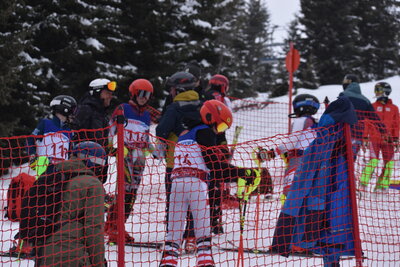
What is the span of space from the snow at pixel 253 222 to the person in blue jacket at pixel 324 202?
1.01 ft

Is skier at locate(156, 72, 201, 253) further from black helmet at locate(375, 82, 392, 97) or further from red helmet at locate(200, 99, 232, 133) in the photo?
black helmet at locate(375, 82, 392, 97)

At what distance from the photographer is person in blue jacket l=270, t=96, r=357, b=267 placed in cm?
464

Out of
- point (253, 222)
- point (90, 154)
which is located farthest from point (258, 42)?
point (90, 154)

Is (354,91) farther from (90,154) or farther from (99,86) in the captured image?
(90,154)

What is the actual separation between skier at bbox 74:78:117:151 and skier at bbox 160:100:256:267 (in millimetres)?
1424

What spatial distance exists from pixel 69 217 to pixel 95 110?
2.48 m

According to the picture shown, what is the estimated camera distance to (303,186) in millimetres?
4703

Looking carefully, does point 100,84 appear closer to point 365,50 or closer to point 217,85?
point 217,85

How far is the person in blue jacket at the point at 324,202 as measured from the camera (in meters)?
4.64

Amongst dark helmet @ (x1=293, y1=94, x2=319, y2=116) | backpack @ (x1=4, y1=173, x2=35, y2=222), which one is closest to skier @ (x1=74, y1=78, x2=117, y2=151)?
backpack @ (x1=4, y1=173, x2=35, y2=222)

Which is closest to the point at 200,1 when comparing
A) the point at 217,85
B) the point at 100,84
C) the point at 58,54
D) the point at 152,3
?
the point at 152,3

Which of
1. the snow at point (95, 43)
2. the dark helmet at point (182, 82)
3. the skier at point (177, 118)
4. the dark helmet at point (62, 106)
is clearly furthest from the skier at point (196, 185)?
the snow at point (95, 43)

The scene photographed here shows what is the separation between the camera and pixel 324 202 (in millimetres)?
4668

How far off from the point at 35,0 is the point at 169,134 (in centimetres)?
998
